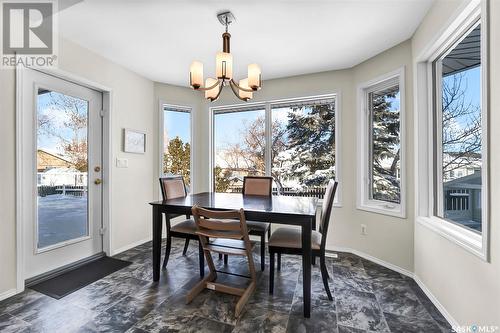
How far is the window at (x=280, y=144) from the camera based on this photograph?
339cm

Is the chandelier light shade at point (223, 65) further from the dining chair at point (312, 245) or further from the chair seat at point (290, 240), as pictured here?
the chair seat at point (290, 240)

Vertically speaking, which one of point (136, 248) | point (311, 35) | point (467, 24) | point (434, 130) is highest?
point (311, 35)

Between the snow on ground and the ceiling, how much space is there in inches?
69.7

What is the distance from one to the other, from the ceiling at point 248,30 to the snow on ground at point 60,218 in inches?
69.7

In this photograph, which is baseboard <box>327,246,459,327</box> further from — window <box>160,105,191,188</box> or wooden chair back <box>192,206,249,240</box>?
window <box>160,105,191,188</box>

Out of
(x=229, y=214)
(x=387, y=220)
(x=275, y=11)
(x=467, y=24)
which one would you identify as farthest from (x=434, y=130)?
(x=229, y=214)

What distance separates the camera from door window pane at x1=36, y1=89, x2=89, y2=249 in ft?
7.73

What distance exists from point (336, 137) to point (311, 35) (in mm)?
1414

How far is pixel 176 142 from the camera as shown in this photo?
3.88 meters

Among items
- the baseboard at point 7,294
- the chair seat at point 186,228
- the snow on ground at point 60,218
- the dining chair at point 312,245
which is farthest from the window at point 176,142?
the dining chair at point 312,245

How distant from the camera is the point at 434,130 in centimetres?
214

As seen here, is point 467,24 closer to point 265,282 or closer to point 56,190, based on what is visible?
point 265,282

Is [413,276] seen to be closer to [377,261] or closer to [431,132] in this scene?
[377,261]

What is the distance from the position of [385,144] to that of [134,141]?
3368 millimetres
